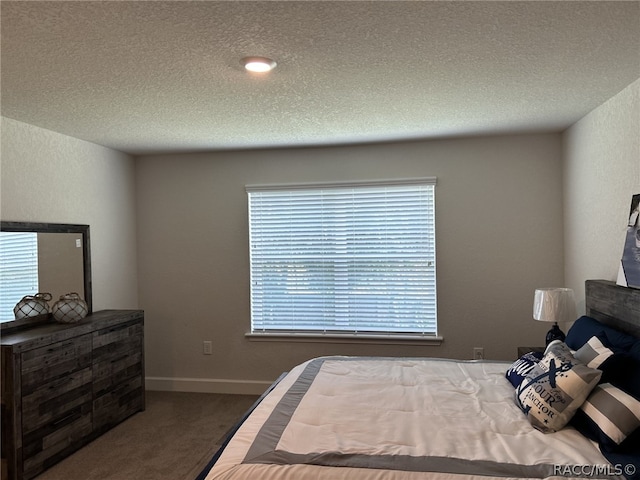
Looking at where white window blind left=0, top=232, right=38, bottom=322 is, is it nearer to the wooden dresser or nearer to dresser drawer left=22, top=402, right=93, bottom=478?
the wooden dresser

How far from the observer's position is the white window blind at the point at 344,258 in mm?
4211

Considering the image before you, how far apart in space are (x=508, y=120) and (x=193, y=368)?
3.72 m

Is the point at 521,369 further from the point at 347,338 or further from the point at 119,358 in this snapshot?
the point at 119,358

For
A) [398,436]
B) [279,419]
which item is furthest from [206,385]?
[398,436]

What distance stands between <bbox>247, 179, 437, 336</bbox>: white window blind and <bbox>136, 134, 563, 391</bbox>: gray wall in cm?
13

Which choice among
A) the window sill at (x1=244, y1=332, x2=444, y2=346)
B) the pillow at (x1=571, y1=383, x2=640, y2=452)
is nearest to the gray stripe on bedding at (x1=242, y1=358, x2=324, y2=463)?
the pillow at (x1=571, y1=383, x2=640, y2=452)

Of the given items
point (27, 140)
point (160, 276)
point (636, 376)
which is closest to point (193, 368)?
point (160, 276)

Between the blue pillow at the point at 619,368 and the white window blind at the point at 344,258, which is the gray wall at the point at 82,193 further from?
the blue pillow at the point at 619,368

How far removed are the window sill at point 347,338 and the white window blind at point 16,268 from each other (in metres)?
1.94

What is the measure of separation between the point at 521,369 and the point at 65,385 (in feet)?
9.80

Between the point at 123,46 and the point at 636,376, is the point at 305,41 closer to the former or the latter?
the point at 123,46

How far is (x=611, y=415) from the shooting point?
182 centimetres

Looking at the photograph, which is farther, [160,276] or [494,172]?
[160,276]

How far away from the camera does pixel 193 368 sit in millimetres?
4613
